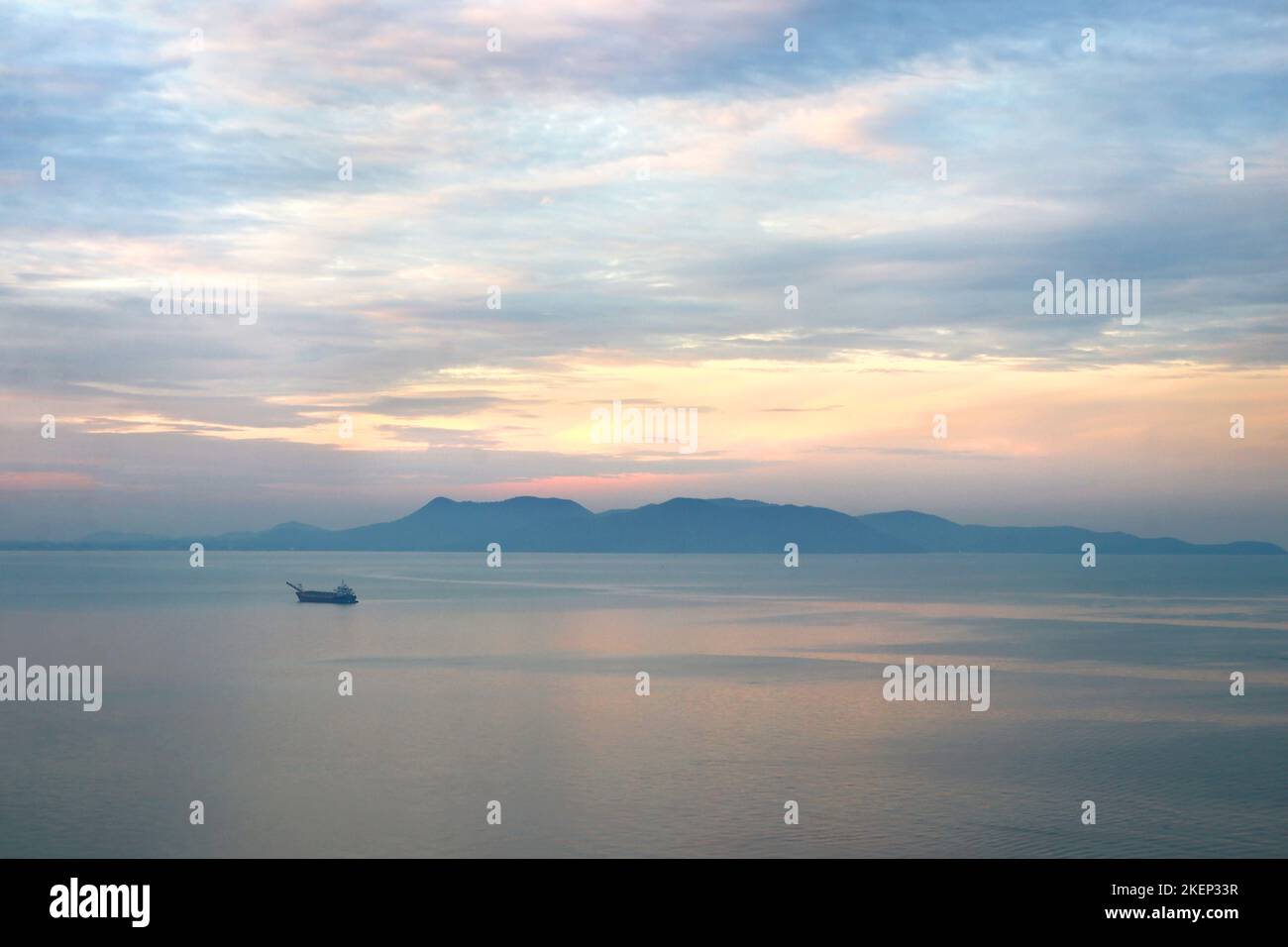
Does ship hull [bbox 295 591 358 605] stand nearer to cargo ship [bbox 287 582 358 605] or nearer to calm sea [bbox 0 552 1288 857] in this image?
cargo ship [bbox 287 582 358 605]

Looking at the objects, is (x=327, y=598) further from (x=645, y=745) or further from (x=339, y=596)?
(x=645, y=745)

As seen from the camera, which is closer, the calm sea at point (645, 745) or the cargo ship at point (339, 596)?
the calm sea at point (645, 745)

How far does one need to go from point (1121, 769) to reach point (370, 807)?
25.7 metres

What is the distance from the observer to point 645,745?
42531mm

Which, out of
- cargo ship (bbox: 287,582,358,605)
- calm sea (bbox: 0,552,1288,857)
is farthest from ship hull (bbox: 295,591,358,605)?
calm sea (bbox: 0,552,1288,857)

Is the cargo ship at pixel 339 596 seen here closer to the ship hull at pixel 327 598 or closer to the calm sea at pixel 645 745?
the ship hull at pixel 327 598

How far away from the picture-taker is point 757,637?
8519cm

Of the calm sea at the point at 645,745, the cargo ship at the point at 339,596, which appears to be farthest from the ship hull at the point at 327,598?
the calm sea at the point at 645,745

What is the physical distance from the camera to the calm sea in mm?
30547

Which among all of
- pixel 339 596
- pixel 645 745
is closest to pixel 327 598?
pixel 339 596

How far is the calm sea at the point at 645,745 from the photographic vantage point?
3055 centimetres
